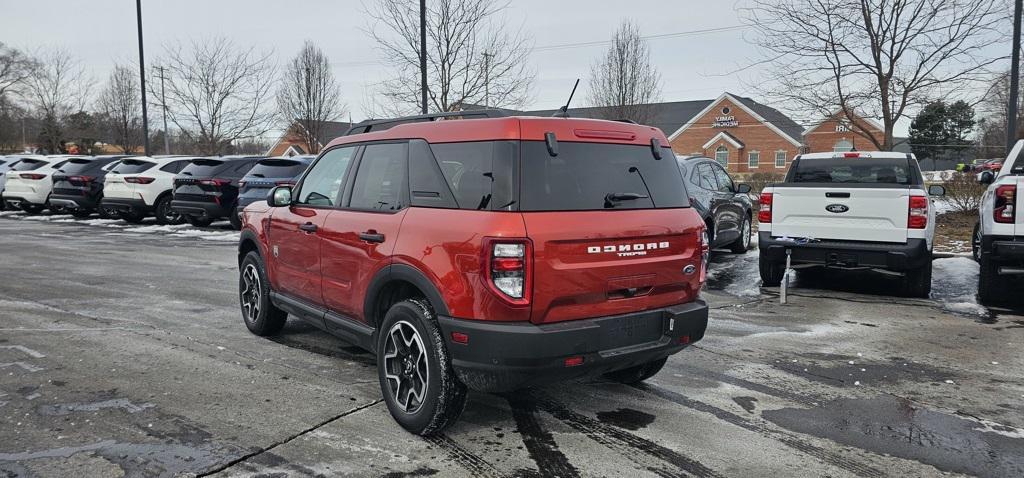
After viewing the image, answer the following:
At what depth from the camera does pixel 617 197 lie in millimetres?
3932

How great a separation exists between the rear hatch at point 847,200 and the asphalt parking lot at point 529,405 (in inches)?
39.6

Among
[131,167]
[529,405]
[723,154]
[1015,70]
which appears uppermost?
[723,154]

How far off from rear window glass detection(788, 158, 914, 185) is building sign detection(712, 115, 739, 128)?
45222 mm

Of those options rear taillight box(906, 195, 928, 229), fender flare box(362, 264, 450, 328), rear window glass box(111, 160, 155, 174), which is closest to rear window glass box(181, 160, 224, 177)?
rear window glass box(111, 160, 155, 174)

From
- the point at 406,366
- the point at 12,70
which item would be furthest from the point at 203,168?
the point at 12,70

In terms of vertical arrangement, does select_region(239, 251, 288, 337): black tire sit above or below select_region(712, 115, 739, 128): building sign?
below

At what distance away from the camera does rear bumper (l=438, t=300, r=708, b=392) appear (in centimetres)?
346

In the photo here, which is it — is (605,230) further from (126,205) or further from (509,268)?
(126,205)

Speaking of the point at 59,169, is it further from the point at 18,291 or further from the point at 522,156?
the point at 522,156

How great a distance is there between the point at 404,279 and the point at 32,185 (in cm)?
2043

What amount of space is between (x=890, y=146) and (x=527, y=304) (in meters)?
16.1

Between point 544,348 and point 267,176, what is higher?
point 267,176

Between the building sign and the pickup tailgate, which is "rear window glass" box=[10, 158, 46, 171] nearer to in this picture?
the pickup tailgate

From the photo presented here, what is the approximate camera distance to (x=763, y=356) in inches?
224
